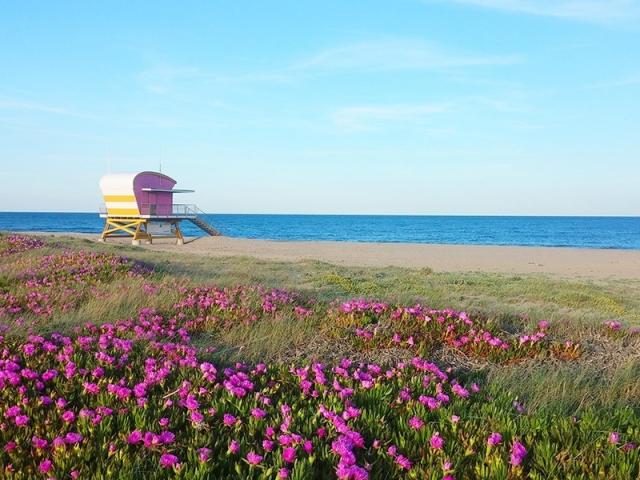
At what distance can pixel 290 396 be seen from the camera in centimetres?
453

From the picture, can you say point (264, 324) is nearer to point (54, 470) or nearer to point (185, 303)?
point (185, 303)

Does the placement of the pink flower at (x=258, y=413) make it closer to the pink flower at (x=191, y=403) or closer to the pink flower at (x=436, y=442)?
the pink flower at (x=191, y=403)

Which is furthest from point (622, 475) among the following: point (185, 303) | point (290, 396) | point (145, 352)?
point (185, 303)

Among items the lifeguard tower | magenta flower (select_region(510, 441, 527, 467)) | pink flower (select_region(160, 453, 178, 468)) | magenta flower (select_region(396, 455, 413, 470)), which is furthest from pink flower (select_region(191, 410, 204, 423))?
the lifeguard tower

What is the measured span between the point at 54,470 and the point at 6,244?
19.6m

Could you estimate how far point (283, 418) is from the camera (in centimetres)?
402

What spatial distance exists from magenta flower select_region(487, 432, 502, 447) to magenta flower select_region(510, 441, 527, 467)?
0.10 meters

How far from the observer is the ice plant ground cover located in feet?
11.0

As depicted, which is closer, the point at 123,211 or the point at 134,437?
the point at 134,437

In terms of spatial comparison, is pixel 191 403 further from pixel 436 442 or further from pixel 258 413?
pixel 436 442

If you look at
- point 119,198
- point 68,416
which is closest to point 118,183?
point 119,198

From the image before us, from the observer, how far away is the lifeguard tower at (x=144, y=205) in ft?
139

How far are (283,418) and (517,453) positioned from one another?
5.04ft

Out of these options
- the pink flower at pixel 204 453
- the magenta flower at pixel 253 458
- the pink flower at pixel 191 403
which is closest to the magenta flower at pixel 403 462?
the magenta flower at pixel 253 458
